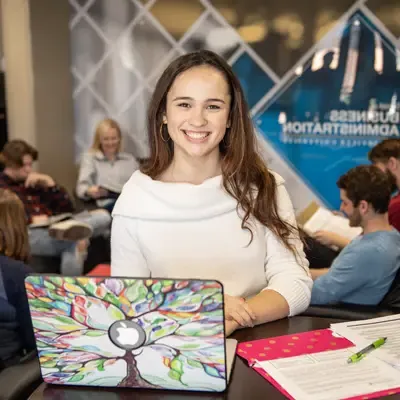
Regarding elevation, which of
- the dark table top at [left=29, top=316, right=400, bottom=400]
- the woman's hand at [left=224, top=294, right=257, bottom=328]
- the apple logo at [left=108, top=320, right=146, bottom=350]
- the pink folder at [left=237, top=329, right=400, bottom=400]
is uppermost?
the apple logo at [left=108, top=320, right=146, bottom=350]

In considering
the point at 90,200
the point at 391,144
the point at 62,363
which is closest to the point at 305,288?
the point at 62,363

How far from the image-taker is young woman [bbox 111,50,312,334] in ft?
4.66

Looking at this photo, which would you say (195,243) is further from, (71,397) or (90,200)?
(90,200)

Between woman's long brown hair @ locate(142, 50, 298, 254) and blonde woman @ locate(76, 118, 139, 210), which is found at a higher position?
woman's long brown hair @ locate(142, 50, 298, 254)

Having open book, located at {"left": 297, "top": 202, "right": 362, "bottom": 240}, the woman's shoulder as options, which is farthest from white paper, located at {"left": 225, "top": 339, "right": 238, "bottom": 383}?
the woman's shoulder

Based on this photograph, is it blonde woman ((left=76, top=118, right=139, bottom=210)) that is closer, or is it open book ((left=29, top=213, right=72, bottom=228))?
open book ((left=29, top=213, right=72, bottom=228))

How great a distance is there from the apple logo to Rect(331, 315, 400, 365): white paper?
46 centimetres

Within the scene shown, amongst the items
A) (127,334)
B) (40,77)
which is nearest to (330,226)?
(127,334)

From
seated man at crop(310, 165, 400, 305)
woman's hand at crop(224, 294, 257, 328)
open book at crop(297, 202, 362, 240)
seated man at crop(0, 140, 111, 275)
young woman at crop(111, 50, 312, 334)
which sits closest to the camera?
woman's hand at crop(224, 294, 257, 328)

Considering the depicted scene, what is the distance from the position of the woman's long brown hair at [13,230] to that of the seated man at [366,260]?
1.12m

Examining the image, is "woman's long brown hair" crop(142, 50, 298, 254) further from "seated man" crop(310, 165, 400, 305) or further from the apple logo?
"seated man" crop(310, 165, 400, 305)

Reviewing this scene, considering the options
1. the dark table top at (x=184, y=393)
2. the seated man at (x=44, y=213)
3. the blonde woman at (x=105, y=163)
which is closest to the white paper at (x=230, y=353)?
the dark table top at (x=184, y=393)

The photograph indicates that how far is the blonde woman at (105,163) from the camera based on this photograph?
4805 mm

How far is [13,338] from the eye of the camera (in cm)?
188
